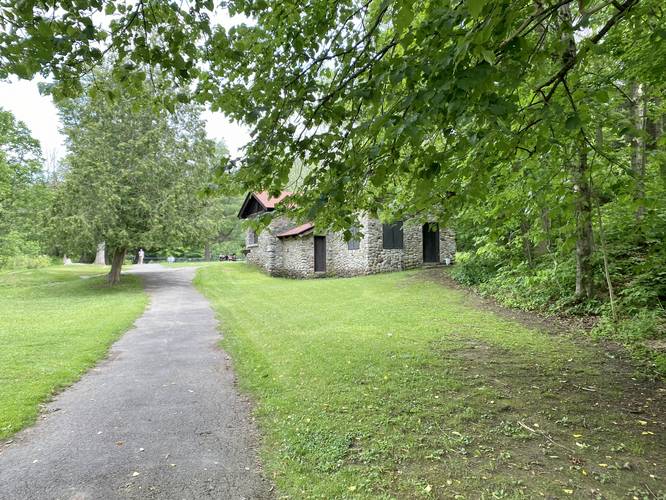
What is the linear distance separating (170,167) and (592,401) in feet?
62.4

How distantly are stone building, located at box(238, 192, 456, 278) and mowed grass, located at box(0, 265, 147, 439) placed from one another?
7.81 m

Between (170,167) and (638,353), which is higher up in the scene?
(170,167)

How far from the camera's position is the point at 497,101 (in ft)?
8.61

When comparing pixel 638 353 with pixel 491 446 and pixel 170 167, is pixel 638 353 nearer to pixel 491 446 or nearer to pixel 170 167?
Result: pixel 491 446

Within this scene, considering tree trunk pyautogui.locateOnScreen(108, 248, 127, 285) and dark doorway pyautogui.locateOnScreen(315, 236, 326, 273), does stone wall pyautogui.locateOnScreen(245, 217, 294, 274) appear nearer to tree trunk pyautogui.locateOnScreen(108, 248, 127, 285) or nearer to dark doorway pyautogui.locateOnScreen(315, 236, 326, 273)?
dark doorway pyautogui.locateOnScreen(315, 236, 326, 273)

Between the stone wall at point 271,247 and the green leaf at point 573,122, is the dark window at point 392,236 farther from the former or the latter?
the green leaf at point 573,122

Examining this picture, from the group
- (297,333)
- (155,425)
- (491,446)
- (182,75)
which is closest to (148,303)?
(297,333)

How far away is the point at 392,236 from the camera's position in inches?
794

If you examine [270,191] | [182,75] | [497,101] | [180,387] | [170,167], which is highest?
[170,167]

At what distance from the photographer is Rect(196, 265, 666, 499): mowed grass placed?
9.89 ft

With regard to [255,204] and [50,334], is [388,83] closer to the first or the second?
[50,334]

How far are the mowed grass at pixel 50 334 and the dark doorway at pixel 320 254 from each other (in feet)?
29.9

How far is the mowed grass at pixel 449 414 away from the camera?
301 centimetres

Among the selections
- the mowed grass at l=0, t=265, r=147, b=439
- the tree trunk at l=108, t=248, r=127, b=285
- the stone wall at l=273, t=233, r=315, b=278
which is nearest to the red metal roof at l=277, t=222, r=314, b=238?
the stone wall at l=273, t=233, r=315, b=278
